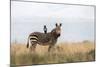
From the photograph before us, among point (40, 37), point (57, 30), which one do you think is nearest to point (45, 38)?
point (40, 37)

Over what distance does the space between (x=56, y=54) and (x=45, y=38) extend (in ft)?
0.79

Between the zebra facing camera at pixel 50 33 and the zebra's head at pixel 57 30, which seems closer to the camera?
the zebra facing camera at pixel 50 33

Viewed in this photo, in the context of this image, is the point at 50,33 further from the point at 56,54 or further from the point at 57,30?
the point at 56,54

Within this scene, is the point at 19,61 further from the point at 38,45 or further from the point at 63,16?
the point at 63,16

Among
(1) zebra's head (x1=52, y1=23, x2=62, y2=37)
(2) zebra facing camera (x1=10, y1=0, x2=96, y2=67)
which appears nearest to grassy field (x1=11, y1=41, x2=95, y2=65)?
(2) zebra facing camera (x1=10, y1=0, x2=96, y2=67)

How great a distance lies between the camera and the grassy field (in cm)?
265

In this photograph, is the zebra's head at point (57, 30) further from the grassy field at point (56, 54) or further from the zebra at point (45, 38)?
the grassy field at point (56, 54)

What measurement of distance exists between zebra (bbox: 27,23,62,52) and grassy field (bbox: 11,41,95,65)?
5cm

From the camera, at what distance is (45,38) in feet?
9.23

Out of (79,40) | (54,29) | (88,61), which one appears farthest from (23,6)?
(88,61)

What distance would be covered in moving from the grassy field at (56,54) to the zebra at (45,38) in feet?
0.17

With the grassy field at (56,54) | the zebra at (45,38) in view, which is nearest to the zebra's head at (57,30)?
the zebra at (45,38)

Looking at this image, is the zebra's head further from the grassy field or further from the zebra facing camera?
the grassy field

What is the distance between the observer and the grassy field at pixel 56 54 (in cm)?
265
